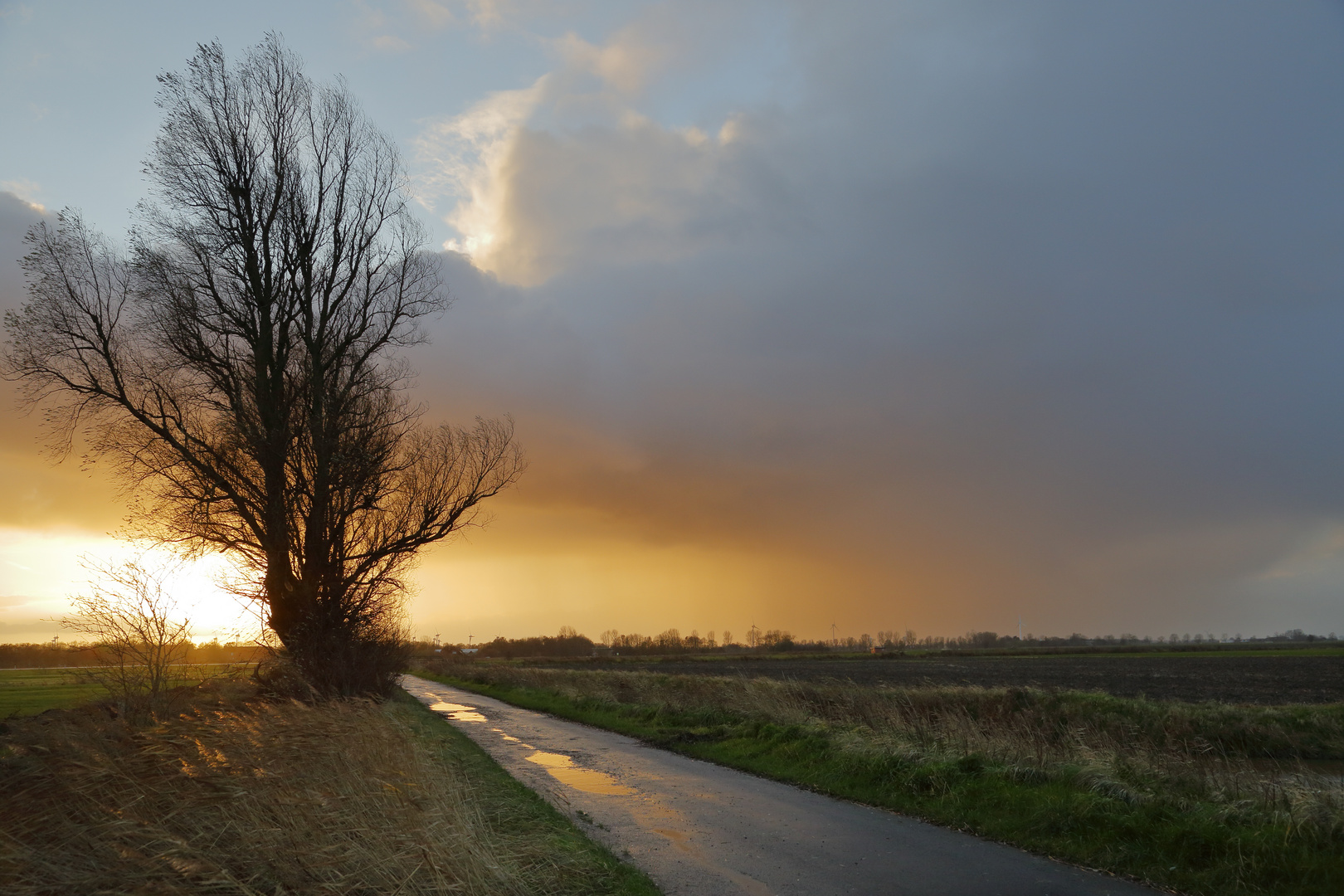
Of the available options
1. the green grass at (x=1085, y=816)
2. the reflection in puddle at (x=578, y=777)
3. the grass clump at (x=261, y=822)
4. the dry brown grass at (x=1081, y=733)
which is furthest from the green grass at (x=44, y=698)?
the dry brown grass at (x=1081, y=733)

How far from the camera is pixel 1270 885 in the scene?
768 cm

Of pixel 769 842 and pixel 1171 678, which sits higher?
pixel 769 842

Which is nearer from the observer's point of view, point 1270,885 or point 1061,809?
point 1270,885

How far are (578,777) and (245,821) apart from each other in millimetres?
10204

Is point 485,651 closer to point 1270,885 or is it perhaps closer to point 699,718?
point 699,718

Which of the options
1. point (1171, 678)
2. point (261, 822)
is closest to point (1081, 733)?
point (261, 822)

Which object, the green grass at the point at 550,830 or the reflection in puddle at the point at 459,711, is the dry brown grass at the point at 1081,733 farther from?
the green grass at the point at 550,830

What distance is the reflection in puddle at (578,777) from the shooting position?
47.0 ft

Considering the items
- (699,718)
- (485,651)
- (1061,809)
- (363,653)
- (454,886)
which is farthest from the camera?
(485,651)

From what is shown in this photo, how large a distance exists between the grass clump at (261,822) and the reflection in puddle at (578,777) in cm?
405

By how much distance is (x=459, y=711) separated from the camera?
3506 centimetres

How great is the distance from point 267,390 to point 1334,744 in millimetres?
33933

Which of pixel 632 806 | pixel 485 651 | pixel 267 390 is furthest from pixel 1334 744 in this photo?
pixel 485 651

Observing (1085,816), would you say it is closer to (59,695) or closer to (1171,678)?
(59,695)
